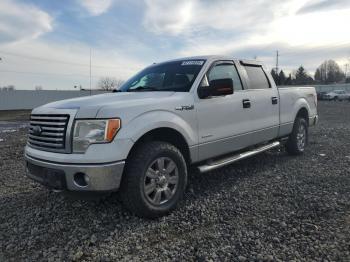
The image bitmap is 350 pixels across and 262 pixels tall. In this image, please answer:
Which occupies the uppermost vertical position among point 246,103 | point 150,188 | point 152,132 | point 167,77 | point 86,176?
point 167,77

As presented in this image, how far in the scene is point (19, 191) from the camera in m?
5.09

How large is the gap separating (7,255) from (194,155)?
234 centimetres

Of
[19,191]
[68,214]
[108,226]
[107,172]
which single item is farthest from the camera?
[19,191]

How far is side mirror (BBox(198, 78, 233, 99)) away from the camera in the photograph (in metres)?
4.46

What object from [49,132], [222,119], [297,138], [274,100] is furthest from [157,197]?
[297,138]

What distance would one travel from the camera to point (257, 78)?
5996 millimetres

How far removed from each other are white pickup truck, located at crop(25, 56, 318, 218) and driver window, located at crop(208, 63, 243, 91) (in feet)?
0.05

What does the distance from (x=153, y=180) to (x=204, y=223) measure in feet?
2.39

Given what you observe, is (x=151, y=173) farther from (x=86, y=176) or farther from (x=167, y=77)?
(x=167, y=77)

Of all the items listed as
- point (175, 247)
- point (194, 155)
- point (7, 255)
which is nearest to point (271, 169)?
point (194, 155)

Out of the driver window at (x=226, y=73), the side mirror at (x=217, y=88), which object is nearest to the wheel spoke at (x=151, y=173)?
the side mirror at (x=217, y=88)

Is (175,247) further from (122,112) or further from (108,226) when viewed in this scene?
(122,112)

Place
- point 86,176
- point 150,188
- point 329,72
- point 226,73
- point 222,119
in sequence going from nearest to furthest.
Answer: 1. point 86,176
2. point 150,188
3. point 222,119
4. point 226,73
5. point 329,72

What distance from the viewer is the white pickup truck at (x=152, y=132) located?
353 cm
